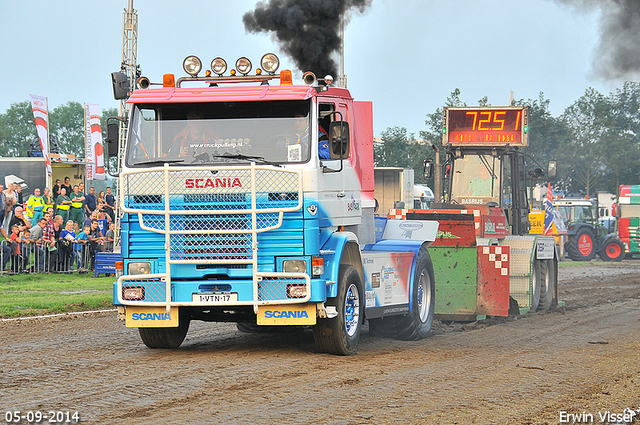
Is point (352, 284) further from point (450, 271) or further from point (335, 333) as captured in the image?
point (450, 271)

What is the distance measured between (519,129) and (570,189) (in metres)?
49.9

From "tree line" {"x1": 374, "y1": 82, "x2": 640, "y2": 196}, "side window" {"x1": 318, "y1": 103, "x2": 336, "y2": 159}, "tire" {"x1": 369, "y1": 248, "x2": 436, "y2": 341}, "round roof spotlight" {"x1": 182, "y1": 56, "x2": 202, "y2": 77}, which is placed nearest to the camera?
"side window" {"x1": 318, "y1": 103, "x2": 336, "y2": 159}

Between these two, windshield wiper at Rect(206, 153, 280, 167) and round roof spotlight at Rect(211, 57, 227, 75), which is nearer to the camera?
windshield wiper at Rect(206, 153, 280, 167)

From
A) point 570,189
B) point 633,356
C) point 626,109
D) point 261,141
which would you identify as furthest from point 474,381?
point 570,189

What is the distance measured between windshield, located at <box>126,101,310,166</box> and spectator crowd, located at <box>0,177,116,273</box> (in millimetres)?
10878

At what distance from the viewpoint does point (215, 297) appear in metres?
8.95

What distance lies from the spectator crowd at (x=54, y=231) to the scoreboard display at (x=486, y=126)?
371 inches

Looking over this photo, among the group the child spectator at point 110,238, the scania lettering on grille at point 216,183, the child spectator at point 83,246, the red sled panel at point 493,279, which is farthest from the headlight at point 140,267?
the child spectator at point 110,238

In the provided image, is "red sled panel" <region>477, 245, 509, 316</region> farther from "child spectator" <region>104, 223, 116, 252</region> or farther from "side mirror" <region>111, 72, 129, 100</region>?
"child spectator" <region>104, 223, 116, 252</region>

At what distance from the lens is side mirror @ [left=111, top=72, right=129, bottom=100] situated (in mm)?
11242

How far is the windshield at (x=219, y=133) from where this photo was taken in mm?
9219

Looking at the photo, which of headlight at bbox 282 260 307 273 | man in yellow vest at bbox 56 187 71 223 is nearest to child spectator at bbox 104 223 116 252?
man in yellow vest at bbox 56 187 71 223

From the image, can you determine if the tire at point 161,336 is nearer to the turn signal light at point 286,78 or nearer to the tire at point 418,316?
the tire at point 418,316

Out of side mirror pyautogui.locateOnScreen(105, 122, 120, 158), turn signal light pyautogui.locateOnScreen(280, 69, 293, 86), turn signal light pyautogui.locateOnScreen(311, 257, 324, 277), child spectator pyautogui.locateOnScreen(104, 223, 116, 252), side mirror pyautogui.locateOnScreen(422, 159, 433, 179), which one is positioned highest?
turn signal light pyautogui.locateOnScreen(280, 69, 293, 86)
